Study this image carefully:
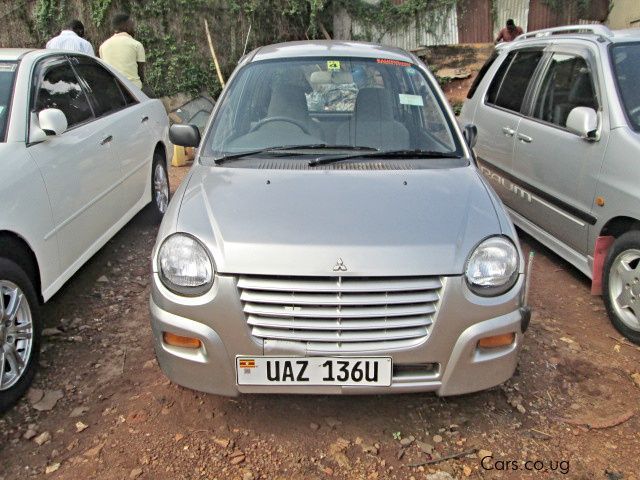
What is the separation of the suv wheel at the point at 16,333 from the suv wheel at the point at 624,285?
337 centimetres

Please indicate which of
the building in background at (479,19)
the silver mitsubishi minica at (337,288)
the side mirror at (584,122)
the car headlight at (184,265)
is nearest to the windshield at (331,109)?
the silver mitsubishi minica at (337,288)

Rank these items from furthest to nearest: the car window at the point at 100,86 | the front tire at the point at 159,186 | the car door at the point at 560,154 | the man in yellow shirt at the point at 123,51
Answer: the man in yellow shirt at the point at 123,51, the front tire at the point at 159,186, the car window at the point at 100,86, the car door at the point at 560,154

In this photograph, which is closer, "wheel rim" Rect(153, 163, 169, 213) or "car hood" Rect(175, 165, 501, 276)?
"car hood" Rect(175, 165, 501, 276)

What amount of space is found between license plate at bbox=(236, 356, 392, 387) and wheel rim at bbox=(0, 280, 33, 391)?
1.23m

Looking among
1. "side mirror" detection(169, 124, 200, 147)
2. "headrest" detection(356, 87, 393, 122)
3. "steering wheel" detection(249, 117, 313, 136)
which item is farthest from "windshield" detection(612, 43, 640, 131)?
"side mirror" detection(169, 124, 200, 147)

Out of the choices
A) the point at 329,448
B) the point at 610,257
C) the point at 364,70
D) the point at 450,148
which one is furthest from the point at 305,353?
the point at 610,257

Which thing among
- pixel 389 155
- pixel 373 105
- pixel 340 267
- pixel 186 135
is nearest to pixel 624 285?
pixel 389 155

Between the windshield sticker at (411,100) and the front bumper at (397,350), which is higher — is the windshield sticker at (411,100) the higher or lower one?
the higher one

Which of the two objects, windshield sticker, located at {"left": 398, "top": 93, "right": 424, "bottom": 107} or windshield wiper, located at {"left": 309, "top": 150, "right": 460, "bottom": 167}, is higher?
windshield sticker, located at {"left": 398, "top": 93, "right": 424, "bottom": 107}

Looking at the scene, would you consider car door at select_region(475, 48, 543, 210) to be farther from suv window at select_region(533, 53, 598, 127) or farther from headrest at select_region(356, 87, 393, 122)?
headrest at select_region(356, 87, 393, 122)

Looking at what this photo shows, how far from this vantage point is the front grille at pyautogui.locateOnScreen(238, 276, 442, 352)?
241 cm

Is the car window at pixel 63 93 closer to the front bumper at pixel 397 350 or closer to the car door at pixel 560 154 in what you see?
the front bumper at pixel 397 350

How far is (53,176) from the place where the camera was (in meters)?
3.46

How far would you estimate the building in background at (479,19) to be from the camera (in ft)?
44.4
